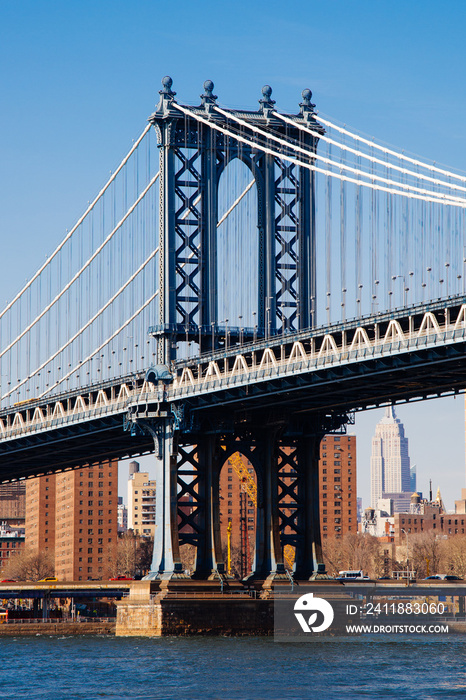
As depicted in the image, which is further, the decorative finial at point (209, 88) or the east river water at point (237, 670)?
the decorative finial at point (209, 88)

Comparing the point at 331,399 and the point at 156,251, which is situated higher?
the point at 156,251

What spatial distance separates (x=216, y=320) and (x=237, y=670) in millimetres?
30160

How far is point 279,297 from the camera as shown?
89.2m

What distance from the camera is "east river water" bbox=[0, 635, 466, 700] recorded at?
181 ft

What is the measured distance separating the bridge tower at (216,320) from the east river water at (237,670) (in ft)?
25.4

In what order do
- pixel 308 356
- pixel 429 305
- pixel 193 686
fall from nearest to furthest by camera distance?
pixel 193 686 → pixel 429 305 → pixel 308 356

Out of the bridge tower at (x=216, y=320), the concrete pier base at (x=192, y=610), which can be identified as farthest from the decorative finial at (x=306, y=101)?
the concrete pier base at (x=192, y=610)

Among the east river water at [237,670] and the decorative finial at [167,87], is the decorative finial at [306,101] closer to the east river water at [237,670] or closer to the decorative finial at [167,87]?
the decorative finial at [167,87]

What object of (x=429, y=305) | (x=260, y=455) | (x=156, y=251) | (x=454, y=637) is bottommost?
(x=454, y=637)

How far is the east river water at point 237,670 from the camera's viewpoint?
181 feet

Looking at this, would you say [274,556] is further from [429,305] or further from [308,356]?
[429,305]

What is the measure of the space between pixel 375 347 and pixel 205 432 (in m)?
20.0

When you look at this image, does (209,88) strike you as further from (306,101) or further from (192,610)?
(192,610)

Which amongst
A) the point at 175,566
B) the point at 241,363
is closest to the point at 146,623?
the point at 175,566
